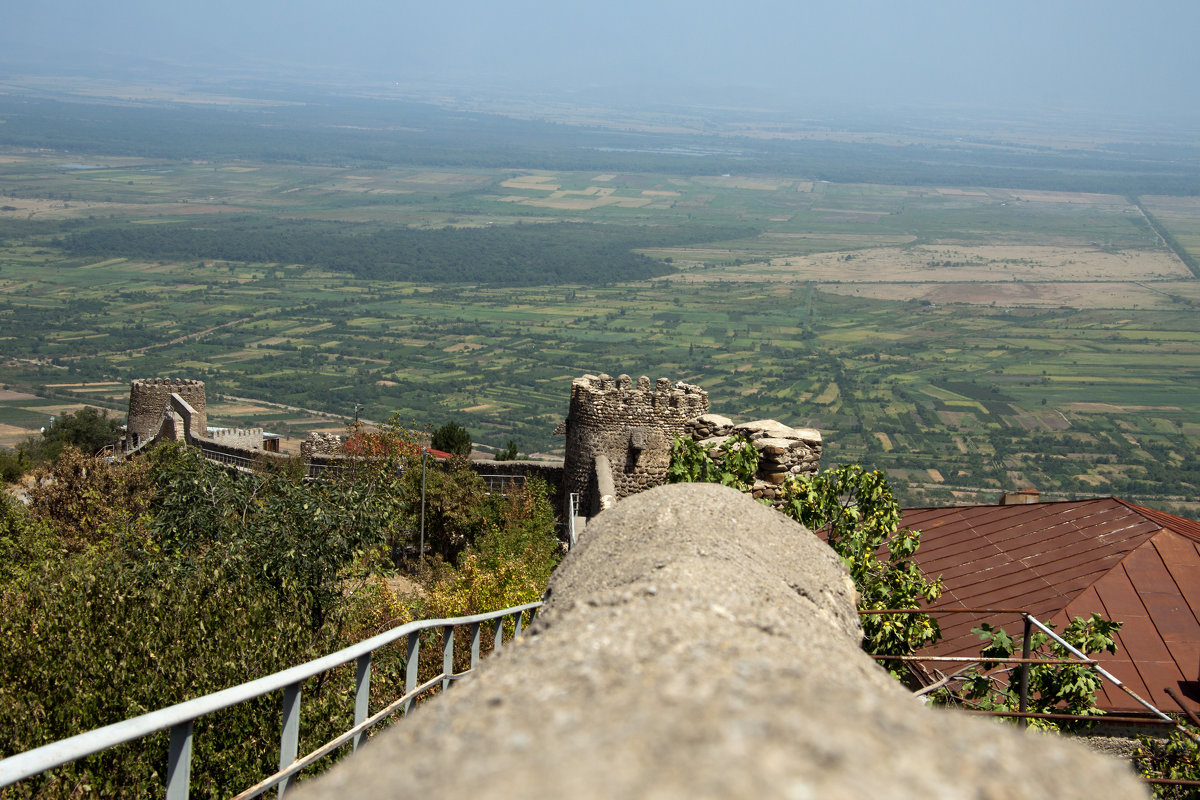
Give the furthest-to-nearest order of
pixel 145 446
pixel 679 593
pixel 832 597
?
pixel 145 446 → pixel 832 597 → pixel 679 593

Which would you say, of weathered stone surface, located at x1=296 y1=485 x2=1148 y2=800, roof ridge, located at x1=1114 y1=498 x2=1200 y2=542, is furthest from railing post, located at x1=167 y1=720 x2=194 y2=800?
roof ridge, located at x1=1114 y1=498 x2=1200 y2=542

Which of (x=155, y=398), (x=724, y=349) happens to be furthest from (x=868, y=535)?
(x=724, y=349)

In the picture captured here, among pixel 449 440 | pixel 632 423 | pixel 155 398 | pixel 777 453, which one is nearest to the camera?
pixel 777 453

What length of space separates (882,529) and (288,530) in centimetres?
846

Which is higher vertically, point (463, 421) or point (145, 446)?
point (145, 446)

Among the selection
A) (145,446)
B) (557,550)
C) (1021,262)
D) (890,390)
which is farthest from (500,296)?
(557,550)

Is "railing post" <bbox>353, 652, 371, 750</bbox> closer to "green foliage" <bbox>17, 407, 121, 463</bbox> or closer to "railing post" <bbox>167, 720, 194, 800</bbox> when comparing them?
"railing post" <bbox>167, 720, 194, 800</bbox>

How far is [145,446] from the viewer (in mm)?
36531

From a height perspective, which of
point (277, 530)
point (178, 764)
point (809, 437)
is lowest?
point (277, 530)

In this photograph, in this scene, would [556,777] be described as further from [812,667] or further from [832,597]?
[832,597]

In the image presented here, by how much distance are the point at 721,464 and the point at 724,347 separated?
399 feet

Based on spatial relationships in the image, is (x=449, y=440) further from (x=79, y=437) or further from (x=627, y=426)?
(x=627, y=426)

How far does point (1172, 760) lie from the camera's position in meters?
8.24

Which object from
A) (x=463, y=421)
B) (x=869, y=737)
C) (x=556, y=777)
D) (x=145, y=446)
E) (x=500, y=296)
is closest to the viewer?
(x=556, y=777)
